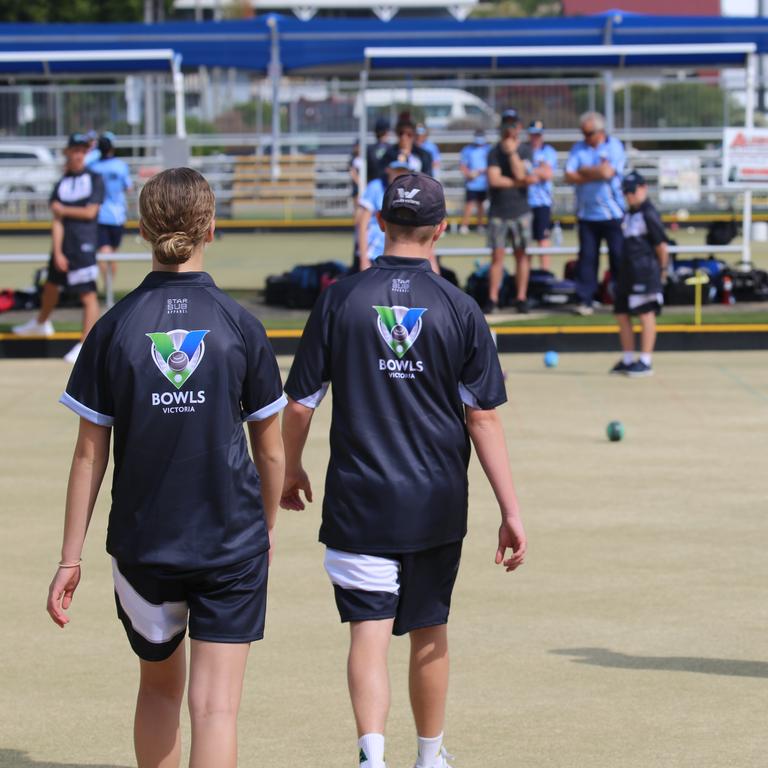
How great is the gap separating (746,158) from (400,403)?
500 inches

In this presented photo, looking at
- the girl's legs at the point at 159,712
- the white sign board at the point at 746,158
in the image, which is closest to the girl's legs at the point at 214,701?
the girl's legs at the point at 159,712

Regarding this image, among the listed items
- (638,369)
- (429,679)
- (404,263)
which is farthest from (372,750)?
(638,369)

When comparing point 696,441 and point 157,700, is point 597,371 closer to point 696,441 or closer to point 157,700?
point 696,441

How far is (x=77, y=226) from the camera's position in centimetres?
1368

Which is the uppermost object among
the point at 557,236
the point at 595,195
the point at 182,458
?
the point at 595,195

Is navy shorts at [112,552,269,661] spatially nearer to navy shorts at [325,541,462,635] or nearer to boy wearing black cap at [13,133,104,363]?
navy shorts at [325,541,462,635]

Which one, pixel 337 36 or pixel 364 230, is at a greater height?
pixel 337 36

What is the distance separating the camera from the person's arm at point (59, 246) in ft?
44.4

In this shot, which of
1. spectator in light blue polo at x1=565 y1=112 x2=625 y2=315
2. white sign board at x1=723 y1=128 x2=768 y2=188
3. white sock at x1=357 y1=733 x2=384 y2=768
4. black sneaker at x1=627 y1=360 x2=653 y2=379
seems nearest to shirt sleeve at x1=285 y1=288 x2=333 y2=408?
white sock at x1=357 y1=733 x2=384 y2=768

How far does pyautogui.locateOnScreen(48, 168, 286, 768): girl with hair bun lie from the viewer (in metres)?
3.86

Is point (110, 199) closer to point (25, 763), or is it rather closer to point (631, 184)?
point (631, 184)

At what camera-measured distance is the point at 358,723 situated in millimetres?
4297

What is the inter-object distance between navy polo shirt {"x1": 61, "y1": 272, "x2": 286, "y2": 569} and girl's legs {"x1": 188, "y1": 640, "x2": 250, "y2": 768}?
0.74 feet

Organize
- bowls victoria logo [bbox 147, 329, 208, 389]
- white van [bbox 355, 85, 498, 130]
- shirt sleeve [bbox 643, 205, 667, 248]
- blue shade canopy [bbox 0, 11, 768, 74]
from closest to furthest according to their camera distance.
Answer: bowls victoria logo [bbox 147, 329, 208, 389]
shirt sleeve [bbox 643, 205, 667, 248]
blue shade canopy [bbox 0, 11, 768, 74]
white van [bbox 355, 85, 498, 130]
